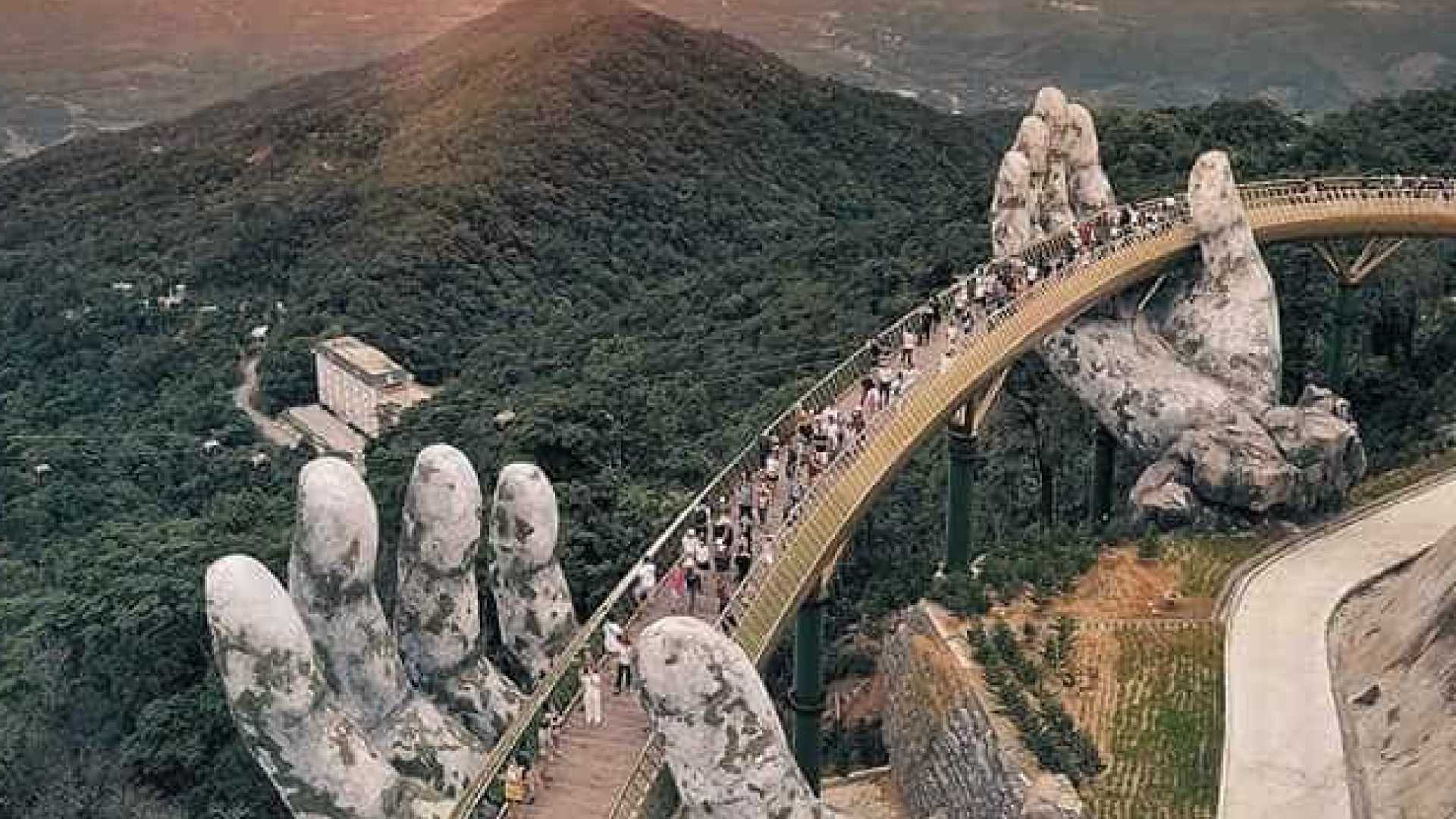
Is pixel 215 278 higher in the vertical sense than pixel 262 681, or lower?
lower

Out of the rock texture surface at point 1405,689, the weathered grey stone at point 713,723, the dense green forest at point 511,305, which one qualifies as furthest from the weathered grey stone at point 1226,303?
the weathered grey stone at point 713,723

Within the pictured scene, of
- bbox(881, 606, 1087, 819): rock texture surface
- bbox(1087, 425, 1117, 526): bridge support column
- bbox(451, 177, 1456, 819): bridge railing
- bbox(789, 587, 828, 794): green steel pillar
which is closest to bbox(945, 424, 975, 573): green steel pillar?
bbox(451, 177, 1456, 819): bridge railing

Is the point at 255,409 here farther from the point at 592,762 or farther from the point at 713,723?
the point at 713,723

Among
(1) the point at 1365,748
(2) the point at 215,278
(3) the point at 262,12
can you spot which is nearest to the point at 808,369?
(1) the point at 1365,748

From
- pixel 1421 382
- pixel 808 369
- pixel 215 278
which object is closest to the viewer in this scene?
pixel 1421 382

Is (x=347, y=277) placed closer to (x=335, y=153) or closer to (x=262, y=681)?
(x=335, y=153)

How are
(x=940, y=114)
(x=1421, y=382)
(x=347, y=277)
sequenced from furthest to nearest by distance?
(x=940, y=114) → (x=347, y=277) → (x=1421, y=382)
